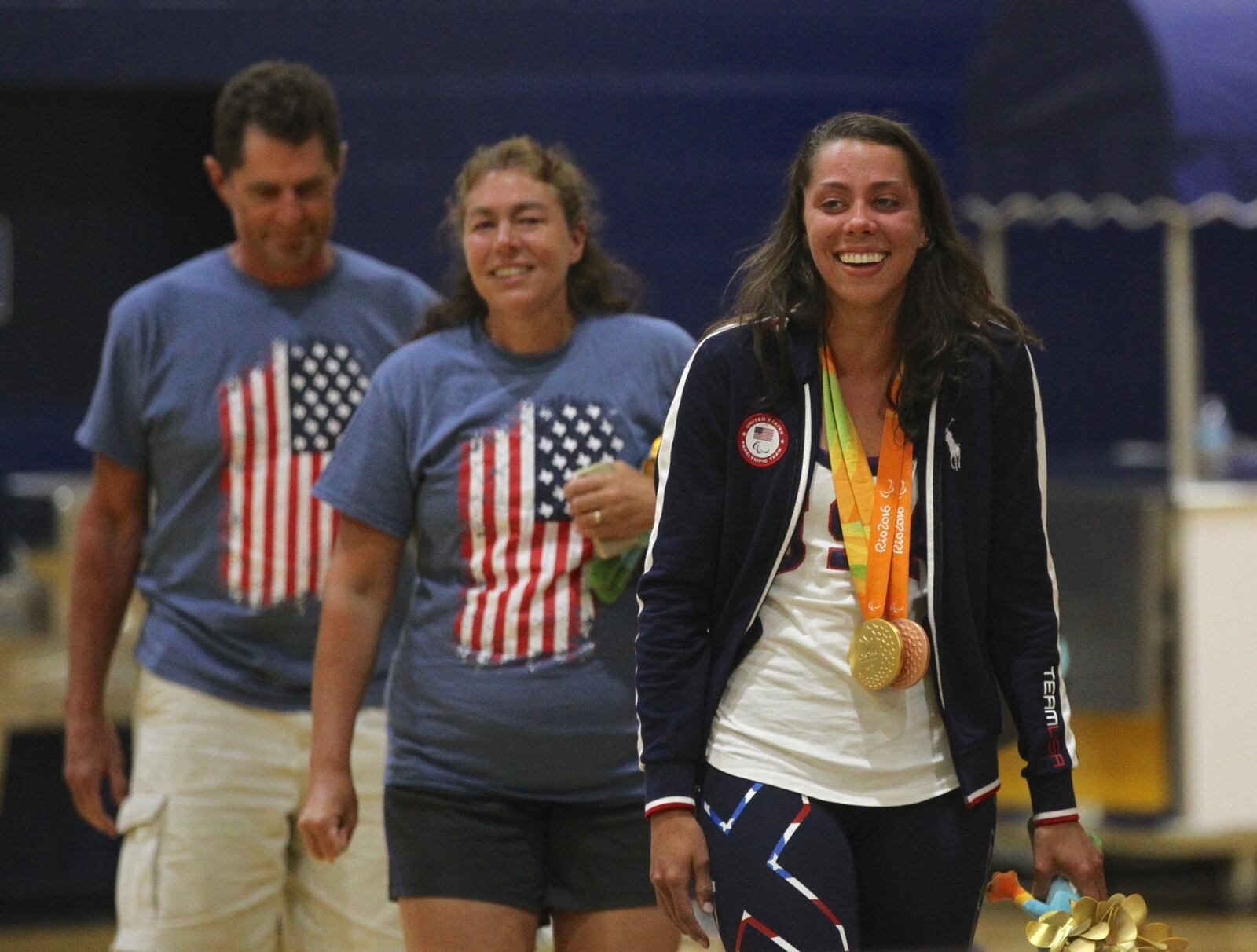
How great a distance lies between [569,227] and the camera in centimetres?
341

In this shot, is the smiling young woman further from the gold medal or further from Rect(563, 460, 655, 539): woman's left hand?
Rect(563, 460, 655, 539): woman's left hand

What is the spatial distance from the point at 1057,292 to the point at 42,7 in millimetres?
4120

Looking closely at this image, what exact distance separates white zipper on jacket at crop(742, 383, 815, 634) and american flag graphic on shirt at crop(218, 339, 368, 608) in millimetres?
1370

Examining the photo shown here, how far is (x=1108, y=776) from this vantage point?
6.50m

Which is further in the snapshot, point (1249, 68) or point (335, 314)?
point (1249, 68)

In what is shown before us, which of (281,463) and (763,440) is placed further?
(281,463)

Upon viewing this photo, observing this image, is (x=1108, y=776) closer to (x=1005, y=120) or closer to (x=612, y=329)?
(x=1005, y=120)

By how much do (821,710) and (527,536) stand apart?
773mm

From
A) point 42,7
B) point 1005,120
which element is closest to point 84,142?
point 42,7

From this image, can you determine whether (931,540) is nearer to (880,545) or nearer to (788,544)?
(880,545)

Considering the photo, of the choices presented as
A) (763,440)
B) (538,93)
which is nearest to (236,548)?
(763,440)

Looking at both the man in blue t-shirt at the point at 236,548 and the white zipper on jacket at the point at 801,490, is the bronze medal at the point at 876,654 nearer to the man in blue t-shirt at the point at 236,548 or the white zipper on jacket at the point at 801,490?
the white zipper on jacket at the point at 801,490

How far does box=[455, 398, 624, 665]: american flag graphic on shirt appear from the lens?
3178 millimetres

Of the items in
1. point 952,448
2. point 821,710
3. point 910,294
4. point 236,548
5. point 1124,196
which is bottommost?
point 821,710
